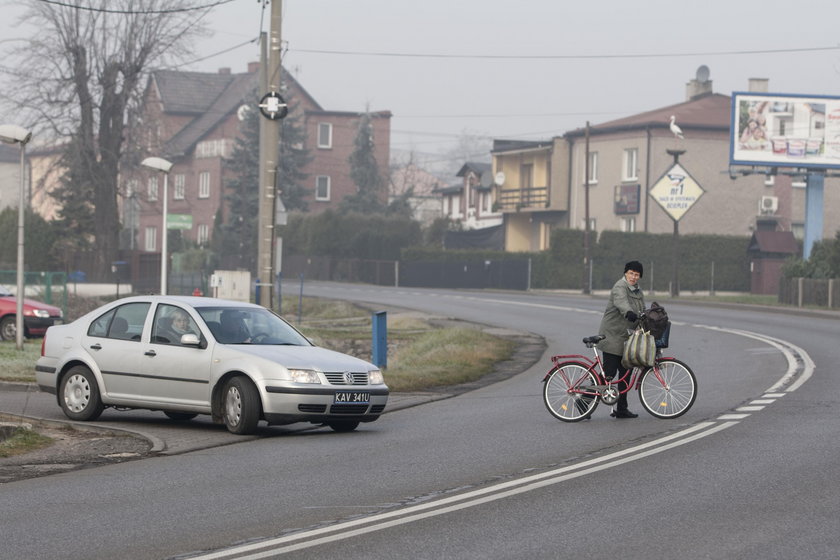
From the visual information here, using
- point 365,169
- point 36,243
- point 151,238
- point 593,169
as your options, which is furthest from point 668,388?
point 151,238

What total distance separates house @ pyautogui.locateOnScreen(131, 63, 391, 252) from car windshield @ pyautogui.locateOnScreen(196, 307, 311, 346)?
239 ft

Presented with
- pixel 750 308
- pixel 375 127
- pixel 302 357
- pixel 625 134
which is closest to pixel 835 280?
pixel 750 308

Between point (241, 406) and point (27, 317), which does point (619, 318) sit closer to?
point (241, 406)

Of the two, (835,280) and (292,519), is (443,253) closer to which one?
(835,280)

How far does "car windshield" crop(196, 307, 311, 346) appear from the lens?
46.4 feet

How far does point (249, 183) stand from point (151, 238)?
526 inches

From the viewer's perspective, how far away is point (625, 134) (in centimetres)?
6850

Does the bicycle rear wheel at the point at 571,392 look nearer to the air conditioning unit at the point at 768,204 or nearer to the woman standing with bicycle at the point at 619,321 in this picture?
the woman standing with bicycle at the point at 619,321

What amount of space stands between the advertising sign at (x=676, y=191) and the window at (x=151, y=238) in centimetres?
4576

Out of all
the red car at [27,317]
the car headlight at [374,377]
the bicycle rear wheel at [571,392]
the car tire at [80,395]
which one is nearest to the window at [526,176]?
the red car at [27,317]

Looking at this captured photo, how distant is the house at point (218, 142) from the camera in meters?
89.4

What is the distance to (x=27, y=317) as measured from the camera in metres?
29.7

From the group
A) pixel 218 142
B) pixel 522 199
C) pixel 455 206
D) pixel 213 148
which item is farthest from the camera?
pixel 455 206

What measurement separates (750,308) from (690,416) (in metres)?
29.3
